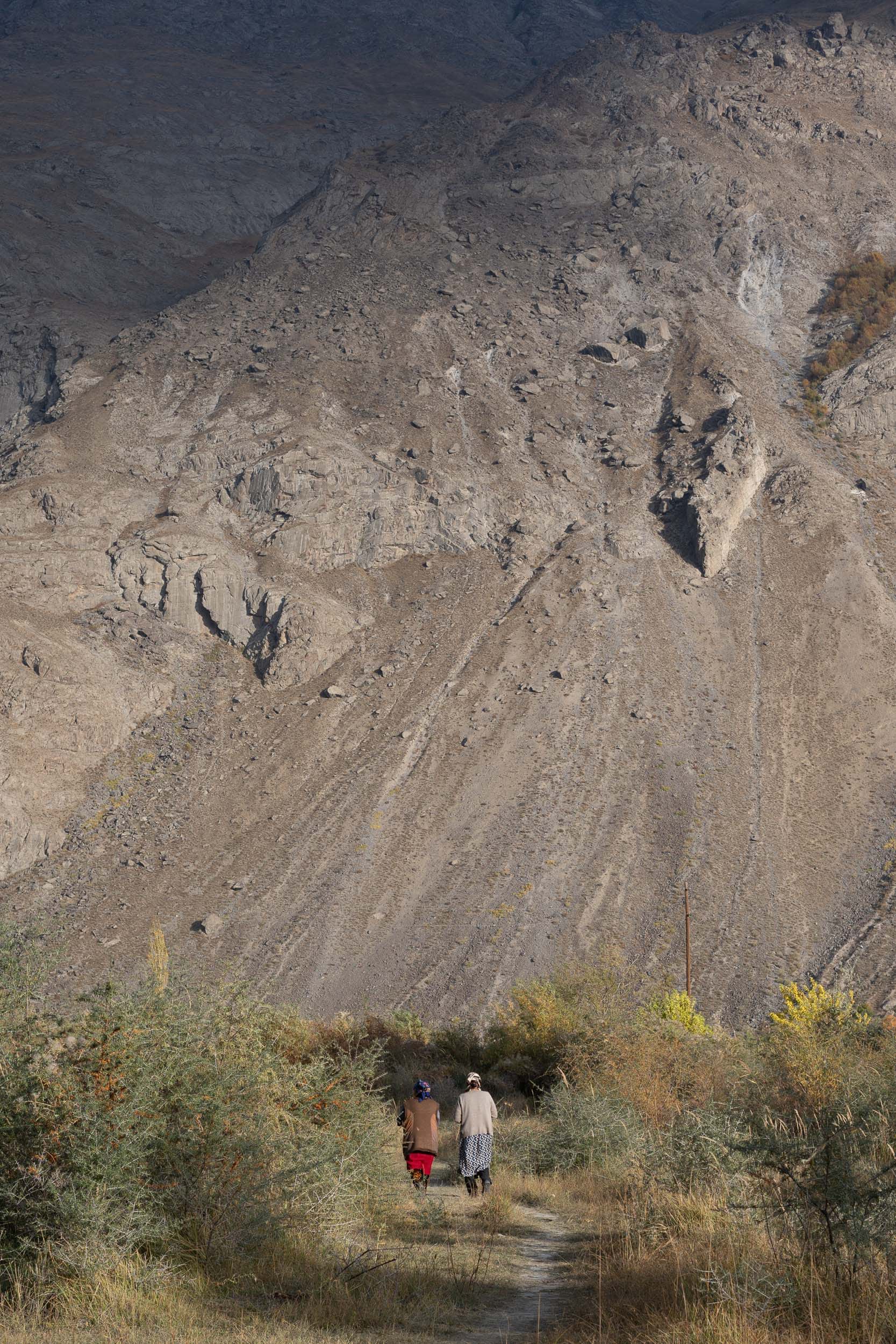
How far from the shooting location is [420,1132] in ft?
30.6

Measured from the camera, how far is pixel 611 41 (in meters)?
78.6

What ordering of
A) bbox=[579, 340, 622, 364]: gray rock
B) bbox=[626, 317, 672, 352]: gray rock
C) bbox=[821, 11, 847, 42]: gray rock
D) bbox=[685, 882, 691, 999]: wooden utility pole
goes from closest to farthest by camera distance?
bbox=[685, 882, 691, 999]: wooden utility pole < bbox=[579, 340, 622, 364]: gray rock < bbox=[626, 317, 672, 352]: gray rock < bbox=[821, 11, 847, 42]: gray rock

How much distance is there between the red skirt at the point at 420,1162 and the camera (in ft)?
30.3

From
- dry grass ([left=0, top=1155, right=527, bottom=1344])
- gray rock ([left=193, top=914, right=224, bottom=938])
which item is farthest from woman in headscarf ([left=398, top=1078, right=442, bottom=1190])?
gray rock ([left=193, top=914, right=224, bottom=938])

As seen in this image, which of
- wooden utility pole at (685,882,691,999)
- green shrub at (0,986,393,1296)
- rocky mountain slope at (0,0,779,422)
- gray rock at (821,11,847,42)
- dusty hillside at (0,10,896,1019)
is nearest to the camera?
green shrub at (0,986,393,1296)

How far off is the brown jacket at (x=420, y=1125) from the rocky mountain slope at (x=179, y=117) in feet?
Answer: 176

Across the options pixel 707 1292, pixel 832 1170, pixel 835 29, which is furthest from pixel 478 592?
pixel 835 29

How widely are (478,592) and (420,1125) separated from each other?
1410 inches

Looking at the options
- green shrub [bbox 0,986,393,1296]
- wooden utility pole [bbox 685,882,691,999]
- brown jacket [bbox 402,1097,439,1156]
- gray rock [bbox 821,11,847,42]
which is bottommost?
wooden utility pole [bbox 685,882,691,999]

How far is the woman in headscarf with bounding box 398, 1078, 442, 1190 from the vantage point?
926 centimetres

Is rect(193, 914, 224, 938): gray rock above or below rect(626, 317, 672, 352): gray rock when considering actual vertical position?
below

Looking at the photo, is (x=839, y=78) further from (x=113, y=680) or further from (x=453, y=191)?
(x=113, y=680)

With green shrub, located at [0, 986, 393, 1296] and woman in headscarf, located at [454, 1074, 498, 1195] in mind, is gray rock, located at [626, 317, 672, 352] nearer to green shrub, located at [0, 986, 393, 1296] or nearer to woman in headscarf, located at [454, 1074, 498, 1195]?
woman in headscarf, located at [454, 1074, 498, 1195]

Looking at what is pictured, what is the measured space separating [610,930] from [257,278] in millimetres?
48468
